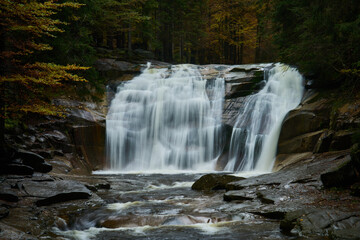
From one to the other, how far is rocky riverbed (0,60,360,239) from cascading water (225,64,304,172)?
3.08 ft

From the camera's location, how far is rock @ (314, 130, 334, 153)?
402 inches

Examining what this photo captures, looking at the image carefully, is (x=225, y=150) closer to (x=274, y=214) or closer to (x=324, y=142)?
(x=324, y=142)

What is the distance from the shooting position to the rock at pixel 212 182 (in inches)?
369

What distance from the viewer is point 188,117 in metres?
16.9

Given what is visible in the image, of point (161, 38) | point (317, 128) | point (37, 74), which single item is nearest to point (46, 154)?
point (37, 74)

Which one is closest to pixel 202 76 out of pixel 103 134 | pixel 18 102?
pixel 103 134

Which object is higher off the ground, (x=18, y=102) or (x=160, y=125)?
(x=18, y=102)

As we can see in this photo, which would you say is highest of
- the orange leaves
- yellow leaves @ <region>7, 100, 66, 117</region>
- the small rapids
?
the orange leaves

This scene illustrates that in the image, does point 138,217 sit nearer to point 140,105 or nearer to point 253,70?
point 140,105

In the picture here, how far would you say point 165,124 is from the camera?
16.7 metres

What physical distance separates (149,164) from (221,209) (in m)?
8.75

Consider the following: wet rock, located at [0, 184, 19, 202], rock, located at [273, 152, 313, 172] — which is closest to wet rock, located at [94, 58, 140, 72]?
rock, located at [273, 152, 313, 172]

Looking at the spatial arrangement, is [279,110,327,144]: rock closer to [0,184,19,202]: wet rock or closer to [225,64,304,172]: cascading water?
[225,64,304,172]: cascading water

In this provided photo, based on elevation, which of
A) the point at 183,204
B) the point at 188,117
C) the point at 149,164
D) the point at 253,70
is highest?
the point at 253,70
